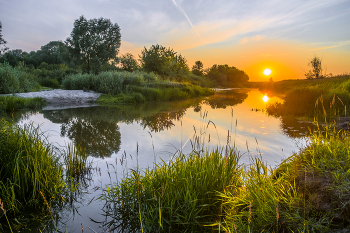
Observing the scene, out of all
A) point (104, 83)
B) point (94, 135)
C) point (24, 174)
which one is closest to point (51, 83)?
point (104, 83)

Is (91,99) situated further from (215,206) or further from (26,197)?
(215,206)

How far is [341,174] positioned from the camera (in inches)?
76.6

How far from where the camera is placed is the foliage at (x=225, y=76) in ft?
208

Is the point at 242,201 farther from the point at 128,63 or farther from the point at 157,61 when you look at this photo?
the point at 128,63

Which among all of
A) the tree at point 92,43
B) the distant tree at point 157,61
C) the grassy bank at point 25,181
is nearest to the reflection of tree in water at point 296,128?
the grassy bank at point 25,181

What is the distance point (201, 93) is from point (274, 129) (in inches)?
686

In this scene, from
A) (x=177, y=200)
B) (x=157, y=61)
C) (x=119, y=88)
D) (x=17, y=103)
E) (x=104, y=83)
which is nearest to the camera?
(x=177, y=200)

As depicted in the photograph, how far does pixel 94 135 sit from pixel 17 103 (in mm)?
7058

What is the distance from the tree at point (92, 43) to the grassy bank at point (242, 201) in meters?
27.7

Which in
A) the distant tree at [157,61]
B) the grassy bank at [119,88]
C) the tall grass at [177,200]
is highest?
the distant tree at [157,61]

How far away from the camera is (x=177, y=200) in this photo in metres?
2.13

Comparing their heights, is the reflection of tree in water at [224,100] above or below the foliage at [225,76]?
below

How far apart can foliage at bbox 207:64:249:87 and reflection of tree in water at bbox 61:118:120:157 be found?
5809 centimetres

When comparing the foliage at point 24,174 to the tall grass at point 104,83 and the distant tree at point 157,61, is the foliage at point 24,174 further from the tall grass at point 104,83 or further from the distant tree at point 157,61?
the distant tree at point 157,61
